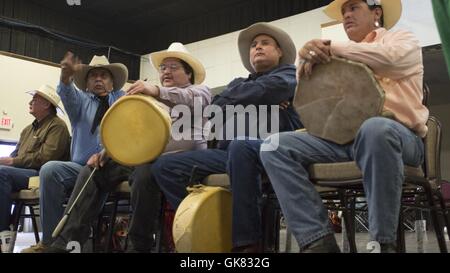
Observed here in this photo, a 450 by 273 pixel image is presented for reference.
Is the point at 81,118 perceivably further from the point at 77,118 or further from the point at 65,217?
the point at 65,217

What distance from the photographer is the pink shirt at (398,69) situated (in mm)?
1796

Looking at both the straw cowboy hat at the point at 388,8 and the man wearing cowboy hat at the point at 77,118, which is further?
the man wearing cowboy hat at the point at 77,118

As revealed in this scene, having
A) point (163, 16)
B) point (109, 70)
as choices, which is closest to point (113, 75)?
point (109, 70)

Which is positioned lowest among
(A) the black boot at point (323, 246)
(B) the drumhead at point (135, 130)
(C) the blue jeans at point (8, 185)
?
(A) the black boot at point (323, 246)

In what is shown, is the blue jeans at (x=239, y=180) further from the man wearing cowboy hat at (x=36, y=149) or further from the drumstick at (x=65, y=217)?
the man wearing cowboy hat at (x=36, y=149)

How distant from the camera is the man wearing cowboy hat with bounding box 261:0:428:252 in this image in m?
1.55

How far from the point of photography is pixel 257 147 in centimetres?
199

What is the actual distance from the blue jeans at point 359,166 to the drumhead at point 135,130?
64 cm

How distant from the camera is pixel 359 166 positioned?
5.36 ft

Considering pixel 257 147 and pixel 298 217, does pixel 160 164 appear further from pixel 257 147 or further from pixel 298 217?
pixel 298 217

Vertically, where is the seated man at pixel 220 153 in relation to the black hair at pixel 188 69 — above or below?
below

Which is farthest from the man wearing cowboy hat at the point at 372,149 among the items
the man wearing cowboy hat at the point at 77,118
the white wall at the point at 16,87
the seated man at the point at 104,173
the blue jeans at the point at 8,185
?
the white wall at the point at 16,87

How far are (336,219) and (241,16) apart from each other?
348 centimetres

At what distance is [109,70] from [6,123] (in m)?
3.48
